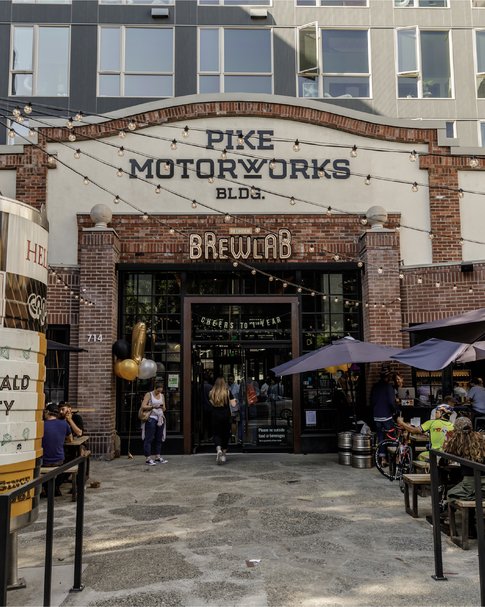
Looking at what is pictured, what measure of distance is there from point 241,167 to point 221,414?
549cm

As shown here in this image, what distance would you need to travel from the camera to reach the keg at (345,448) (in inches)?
409

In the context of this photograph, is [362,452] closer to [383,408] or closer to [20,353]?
[383,408]

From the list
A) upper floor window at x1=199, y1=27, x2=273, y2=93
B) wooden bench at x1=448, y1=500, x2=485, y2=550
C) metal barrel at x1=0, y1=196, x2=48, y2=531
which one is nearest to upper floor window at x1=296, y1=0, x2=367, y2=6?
upper floor window at x1=199, y1=27, x2=273, y2=93

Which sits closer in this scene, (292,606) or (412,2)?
(292,606)

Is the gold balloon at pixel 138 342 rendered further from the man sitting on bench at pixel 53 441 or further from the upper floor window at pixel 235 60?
the upper floor window at pixel 235 60

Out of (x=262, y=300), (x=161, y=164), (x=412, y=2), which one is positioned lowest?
(x=262, y=300)

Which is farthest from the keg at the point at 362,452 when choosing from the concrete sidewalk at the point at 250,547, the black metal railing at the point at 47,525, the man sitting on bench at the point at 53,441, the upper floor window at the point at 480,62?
the upper floor window at the point at 480,62

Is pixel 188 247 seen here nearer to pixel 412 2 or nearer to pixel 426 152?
pixel 426 152

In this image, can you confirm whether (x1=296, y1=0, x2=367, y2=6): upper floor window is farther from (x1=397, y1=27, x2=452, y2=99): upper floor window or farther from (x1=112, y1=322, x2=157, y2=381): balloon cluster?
(x1=112, y1=322, x2=157, y2=381): balloon cluster

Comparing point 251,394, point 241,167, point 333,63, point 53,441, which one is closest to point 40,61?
point 333,63

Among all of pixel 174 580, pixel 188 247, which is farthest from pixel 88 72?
pixel 174 580

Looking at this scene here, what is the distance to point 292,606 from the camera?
165 inches

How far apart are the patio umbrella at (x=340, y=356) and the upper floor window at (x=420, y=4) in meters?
15.3

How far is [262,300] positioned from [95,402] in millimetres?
4038
